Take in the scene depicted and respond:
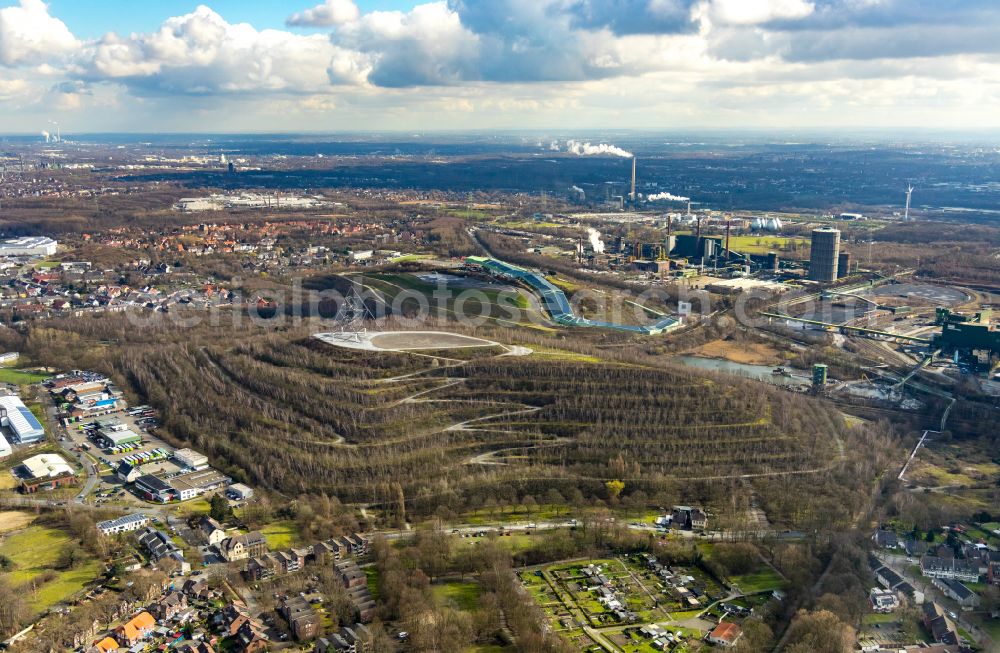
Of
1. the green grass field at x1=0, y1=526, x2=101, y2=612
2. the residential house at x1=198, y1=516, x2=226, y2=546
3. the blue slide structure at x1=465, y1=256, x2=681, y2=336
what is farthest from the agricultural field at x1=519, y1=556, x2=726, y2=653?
the blue slide structure at x1=465, y1=256, x2=681, y2=336

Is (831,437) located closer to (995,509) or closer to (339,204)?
(995,509)

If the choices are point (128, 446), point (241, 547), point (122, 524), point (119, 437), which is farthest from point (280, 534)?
point (119, 437)

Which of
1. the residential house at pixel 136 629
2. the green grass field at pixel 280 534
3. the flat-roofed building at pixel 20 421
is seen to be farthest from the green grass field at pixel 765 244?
the residential house at pixel 136 629

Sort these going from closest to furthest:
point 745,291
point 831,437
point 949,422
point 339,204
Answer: point 831,437
point 949,422
point 745,291
point 339,204

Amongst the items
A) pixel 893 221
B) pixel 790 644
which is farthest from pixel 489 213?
pixel 790 644

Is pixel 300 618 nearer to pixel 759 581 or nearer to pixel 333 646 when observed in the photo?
pixel 333 646
